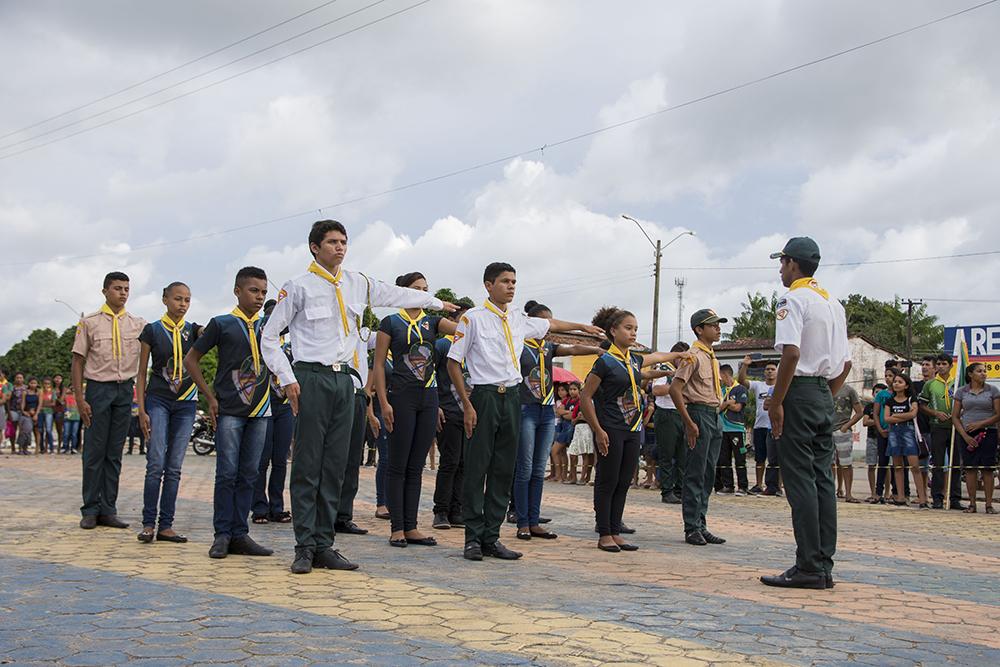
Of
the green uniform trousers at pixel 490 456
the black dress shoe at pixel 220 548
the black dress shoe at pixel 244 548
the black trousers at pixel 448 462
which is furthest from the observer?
the black trousers at pixel 448 462

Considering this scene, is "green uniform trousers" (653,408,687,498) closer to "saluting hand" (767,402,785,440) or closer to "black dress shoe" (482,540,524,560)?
"black dress shoe" (482,540,524,560)

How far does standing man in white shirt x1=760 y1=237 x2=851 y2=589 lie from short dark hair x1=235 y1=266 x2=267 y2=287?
12.5 ft

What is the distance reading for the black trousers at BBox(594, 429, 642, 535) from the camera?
7.73 metres

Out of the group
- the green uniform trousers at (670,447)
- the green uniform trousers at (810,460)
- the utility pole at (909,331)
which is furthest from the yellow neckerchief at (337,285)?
the utility pole at (909,331)

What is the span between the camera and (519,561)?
6.83m

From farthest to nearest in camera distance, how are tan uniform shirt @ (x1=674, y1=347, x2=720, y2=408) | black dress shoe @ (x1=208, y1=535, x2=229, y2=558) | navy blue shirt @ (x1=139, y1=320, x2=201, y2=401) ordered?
tan uniform shirt @ (x1=674, y1=347, x2=720, y2=408) → navy blue shirt @ (x1=139, y1=320, x2=201, y2=401) → black dress shoe @ (x1=208, y1=535, x2=229, y2=558)

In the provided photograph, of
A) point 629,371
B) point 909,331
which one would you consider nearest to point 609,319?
point 629,371

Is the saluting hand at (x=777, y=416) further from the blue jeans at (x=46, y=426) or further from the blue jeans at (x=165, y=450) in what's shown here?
the blue jeans at (x=46, y=426)

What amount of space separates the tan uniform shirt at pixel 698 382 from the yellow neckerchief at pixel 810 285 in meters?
2.28

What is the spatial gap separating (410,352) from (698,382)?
2.73 meters

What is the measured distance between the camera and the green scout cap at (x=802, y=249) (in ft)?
21.3

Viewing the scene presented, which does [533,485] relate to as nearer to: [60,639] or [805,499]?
[805,499]

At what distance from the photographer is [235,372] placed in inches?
274

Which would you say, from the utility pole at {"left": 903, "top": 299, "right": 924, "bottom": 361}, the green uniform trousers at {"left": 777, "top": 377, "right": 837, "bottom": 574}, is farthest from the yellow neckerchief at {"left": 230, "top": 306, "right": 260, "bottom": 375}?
the utility pole at {"left": 903, "top": 299, "right": 924, "bottom": 361}
